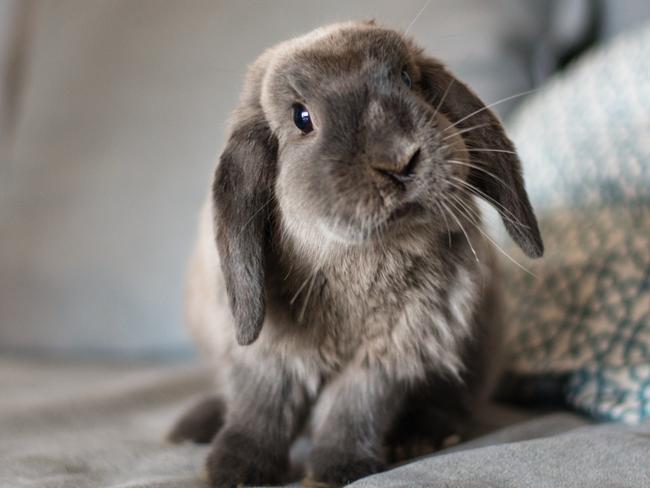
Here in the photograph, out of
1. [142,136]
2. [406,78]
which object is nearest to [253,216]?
[406,78]

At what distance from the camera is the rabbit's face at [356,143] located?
2.83 feet

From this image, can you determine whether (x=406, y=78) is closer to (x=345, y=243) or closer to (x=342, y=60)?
(x=342, y=60)

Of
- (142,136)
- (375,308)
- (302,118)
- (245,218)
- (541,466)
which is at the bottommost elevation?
(541,466)

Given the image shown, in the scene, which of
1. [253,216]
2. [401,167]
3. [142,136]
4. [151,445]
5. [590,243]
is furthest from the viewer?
[142,136]

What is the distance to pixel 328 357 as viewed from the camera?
40.4 inches

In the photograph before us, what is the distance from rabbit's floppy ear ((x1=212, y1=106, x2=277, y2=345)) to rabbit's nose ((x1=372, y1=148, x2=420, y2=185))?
19 centimetres

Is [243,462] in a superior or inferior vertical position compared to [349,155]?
inferior

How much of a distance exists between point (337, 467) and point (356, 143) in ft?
1.39

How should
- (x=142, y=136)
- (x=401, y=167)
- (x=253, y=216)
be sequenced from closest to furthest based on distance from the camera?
(x=401, y=167) → (x=253, y=216) → (x=142, y=136)

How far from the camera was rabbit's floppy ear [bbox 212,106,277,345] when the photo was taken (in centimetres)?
95

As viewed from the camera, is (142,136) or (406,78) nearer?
(406,78)

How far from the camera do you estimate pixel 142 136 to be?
1.93 metres

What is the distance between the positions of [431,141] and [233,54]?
115 cm

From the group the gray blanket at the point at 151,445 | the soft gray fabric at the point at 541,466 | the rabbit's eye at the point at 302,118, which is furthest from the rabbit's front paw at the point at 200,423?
the rabbit's eye at the point at 302,118
